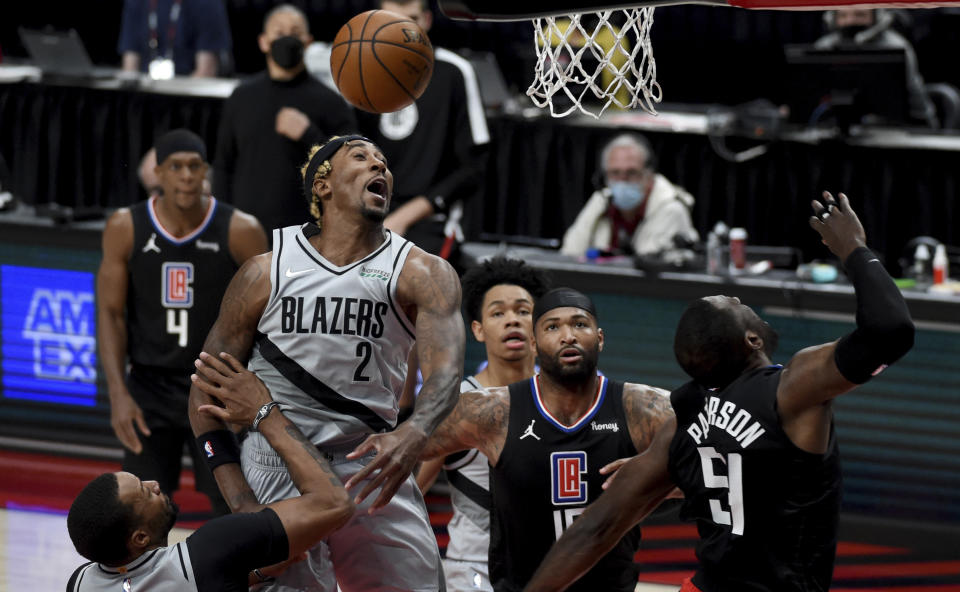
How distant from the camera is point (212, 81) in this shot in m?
10.4

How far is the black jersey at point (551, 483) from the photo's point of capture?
464cm

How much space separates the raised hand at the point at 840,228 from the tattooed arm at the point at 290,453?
155cm

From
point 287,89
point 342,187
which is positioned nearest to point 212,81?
point 287,89

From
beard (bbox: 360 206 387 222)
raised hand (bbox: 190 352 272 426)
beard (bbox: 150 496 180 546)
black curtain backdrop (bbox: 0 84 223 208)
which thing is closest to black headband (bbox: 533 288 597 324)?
beard (bbox: 360 206 387 222)

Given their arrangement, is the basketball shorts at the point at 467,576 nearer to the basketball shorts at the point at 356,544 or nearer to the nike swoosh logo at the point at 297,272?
the basketball shorts at the point at 356,544

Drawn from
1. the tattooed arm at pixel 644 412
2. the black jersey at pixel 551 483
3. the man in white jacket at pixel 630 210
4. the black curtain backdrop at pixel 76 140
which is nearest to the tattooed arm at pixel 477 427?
the black jersey at pixel 551 483

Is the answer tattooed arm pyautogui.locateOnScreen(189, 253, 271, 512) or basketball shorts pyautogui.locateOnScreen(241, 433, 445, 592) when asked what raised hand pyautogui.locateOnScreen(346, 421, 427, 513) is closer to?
basketball shorts pyautogui.locateOnScreen(241, 433, 445, 592)

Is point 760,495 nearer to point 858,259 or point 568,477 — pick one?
point 858,259

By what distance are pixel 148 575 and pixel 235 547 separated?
0.27 m

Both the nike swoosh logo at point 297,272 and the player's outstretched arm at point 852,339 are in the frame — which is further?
the nike swoosh logo at point 297,272

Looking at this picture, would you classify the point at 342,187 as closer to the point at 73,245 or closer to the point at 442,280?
the point at 442,280

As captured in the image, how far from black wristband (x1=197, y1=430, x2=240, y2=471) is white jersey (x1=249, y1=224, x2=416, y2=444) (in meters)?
0.22

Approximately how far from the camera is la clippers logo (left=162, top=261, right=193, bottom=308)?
629 centimetres

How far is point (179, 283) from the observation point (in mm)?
6297
